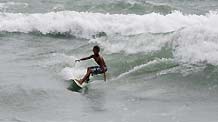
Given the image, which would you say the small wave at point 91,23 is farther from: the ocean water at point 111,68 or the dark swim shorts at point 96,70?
the dark swim shorts at point 96,70

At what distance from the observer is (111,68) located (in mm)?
15641

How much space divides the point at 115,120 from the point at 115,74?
13.9ft

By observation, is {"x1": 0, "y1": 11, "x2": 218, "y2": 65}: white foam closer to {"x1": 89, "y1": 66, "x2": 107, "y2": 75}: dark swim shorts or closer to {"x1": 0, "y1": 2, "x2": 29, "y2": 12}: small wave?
{"x1": 0, "y1": 2, "x2": 29, "y2": 12}: small wave

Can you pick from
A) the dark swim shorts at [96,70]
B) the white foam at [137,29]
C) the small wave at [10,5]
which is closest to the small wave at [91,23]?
the white foam at [137,29]

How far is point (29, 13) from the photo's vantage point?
1000 inches

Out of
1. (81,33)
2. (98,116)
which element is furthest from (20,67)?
(81,33)

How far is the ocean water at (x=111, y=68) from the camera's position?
1161 centimetres

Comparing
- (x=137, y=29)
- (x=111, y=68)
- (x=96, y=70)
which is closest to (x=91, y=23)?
(x=137, y=29)

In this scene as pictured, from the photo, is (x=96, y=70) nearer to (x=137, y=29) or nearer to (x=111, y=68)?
(x=111, y=68)

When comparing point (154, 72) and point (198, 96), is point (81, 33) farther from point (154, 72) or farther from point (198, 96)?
point (198, 96)

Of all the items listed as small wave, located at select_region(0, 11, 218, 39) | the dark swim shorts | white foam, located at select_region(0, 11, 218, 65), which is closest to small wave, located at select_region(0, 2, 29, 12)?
white foam, located at select_region(0, 11, 218, 65)

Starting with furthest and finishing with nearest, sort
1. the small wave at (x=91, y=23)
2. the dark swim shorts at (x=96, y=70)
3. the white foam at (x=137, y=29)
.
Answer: the small wave at (x=91, y=23)
the white foam at (x=137, y=29)
the dark swim shorts at (x=96, y=70)

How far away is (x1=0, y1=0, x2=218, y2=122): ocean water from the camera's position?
1161cm

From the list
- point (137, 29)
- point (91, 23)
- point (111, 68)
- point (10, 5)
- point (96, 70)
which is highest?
point (10, 5)
